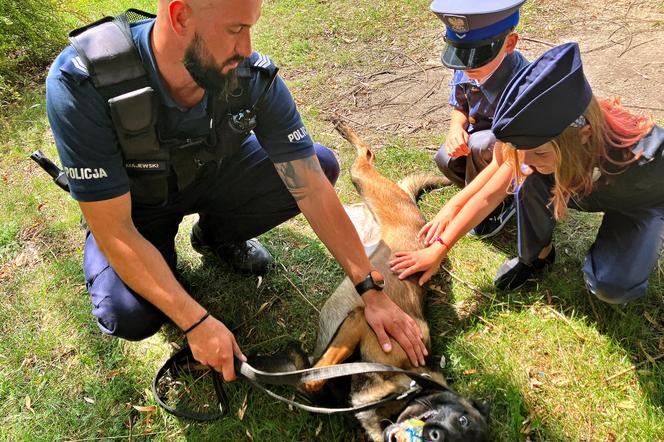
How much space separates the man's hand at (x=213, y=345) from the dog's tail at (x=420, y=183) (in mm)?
2169

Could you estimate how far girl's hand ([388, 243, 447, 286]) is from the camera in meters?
3.18

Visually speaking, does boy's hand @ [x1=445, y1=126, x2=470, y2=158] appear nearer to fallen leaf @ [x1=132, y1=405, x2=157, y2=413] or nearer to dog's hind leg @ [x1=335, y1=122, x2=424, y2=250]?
dog's hind leg @ [x1=335, y1=122, x2=424, y2=250]

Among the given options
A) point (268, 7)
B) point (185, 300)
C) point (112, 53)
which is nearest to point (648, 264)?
point (185, 300)

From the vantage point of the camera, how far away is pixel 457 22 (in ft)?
9.74

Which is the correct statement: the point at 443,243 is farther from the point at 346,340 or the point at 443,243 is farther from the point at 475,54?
the point at 475,54

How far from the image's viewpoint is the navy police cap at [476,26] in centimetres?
290

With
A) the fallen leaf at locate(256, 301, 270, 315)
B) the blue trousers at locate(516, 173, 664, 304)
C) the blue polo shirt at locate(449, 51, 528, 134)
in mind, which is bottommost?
the fallen leaf at locate(256, 301, 270, 315)

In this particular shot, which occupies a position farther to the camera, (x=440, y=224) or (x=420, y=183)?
(x=420, y=183)

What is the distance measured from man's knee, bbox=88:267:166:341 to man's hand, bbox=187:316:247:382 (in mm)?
480

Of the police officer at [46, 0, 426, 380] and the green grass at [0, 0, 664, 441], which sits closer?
the police officer at [46, 0, 426, 380]

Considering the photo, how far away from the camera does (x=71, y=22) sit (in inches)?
283

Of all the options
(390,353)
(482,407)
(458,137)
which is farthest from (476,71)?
(482,407)

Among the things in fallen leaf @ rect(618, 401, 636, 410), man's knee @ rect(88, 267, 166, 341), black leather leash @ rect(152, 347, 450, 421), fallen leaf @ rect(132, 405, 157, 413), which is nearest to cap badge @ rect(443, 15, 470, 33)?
black leather leash @ rect(152, 347, 450, 421)

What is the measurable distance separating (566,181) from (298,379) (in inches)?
64.3
